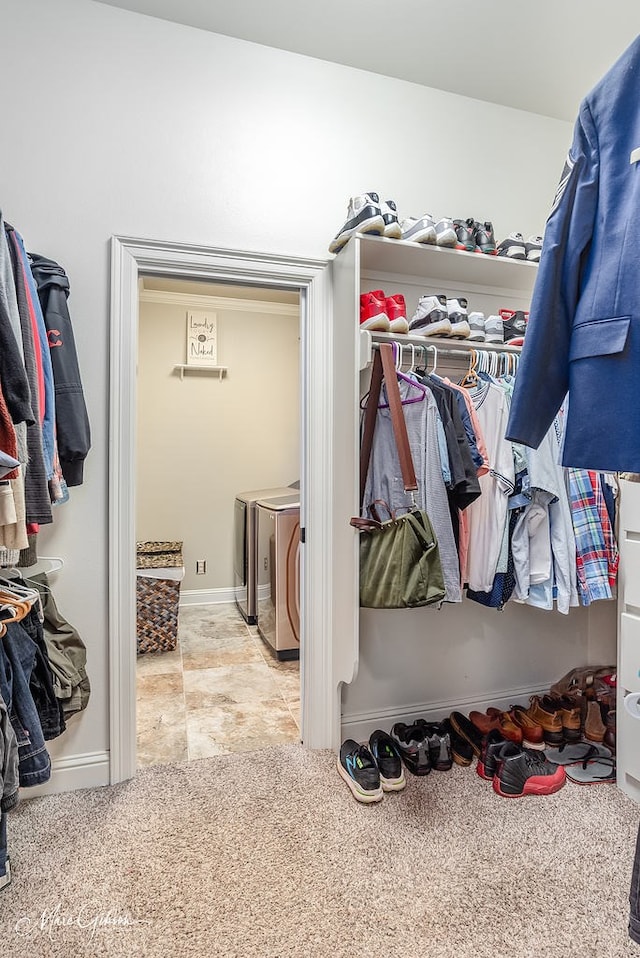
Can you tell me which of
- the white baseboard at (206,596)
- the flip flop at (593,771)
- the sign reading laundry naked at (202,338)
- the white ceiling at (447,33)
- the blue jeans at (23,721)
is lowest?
the flip flop at (593,771)

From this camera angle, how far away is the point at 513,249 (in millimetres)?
2131

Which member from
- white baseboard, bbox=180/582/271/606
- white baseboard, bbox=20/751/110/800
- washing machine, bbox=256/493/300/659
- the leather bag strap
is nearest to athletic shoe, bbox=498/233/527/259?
the leather bag strap

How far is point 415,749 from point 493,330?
1651 millimetres

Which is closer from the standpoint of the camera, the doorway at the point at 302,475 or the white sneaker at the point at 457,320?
the doorway at the point at 302,475

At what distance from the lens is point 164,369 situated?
13.4 ft

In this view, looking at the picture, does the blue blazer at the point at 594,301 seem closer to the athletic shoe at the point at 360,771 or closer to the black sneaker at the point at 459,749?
the athletic shoe at the point at 360,771

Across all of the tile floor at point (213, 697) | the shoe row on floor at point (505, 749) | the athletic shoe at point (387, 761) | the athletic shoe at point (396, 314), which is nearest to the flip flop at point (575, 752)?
the shoe row on floor at point (505, 749)

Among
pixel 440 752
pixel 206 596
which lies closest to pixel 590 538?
pixel 440 752

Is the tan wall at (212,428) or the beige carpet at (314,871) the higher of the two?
the tan wall at (212,428)

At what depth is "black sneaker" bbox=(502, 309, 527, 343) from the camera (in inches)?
85.0

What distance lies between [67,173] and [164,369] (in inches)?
90.5

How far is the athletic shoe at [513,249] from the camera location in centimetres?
213

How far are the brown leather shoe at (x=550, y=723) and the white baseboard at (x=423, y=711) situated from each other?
0.20 m

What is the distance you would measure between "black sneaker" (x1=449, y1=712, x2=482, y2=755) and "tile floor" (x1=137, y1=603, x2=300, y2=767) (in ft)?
2.18
